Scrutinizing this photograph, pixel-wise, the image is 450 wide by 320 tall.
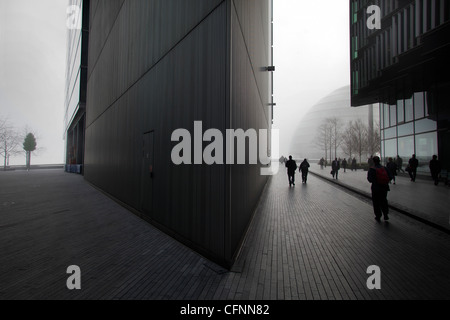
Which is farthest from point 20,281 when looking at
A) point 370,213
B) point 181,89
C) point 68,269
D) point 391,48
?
point 391,48

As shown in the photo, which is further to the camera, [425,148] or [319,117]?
[319,117]

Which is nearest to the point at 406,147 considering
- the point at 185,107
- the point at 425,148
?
the point at 425,148

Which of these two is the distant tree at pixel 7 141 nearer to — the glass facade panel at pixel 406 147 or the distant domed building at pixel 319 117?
the glass facade panel at pixel 406 147

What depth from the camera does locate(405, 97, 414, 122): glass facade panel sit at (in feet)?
59.0

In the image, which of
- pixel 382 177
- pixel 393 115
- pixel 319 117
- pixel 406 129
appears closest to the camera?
pixel 382 177

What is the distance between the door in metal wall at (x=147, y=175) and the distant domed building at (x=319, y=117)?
91.9 m

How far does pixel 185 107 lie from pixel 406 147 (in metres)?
22.1

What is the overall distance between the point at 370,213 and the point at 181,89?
721 cm

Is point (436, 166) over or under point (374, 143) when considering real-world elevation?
under

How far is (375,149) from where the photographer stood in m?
35.7

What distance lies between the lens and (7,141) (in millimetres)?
39094

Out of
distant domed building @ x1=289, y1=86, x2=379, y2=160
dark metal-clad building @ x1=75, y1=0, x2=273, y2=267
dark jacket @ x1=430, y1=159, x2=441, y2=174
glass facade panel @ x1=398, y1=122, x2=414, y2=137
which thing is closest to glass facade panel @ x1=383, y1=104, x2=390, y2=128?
glass facade panel @ x1=398, y1=122, x2=414, y2=137

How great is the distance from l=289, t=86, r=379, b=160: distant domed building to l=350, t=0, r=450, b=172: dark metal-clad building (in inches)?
2878

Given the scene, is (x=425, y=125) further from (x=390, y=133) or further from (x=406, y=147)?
(x=390, y=133)
